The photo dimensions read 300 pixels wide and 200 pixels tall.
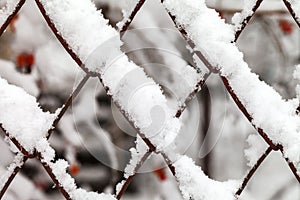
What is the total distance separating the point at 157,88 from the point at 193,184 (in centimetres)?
16

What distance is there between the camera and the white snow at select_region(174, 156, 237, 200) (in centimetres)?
111

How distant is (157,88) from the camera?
112cm

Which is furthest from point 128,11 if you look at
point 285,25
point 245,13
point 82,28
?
point 285,25

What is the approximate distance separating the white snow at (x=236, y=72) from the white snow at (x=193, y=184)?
12cm

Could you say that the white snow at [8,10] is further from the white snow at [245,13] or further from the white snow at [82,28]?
the white snow at [245,13]

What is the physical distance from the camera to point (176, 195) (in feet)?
8.13

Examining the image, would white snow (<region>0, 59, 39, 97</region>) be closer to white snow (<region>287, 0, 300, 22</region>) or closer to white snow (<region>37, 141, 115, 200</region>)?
white snow (<region>37, 141, 115, 200</region>)

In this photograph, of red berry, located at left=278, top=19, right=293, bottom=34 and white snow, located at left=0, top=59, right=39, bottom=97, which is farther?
red berry, located at left=278, top=19, right=293, bottom=34


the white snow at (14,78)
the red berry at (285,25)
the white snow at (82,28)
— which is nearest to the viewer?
the white snow at (82,28)

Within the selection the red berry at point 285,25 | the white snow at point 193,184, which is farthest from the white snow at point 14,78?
the red berry at point 285,25

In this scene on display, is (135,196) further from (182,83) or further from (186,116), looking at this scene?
(182,83)

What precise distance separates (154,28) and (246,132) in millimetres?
1627

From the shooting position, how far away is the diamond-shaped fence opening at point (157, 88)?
1079 mm

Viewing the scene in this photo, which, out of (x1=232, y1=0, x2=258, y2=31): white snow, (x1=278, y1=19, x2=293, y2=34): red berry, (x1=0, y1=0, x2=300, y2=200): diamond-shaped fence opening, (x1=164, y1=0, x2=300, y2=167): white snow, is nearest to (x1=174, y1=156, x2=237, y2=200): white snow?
(x1=0, y1=0, x2=300, y2=200): diamond-shaped fence opening
